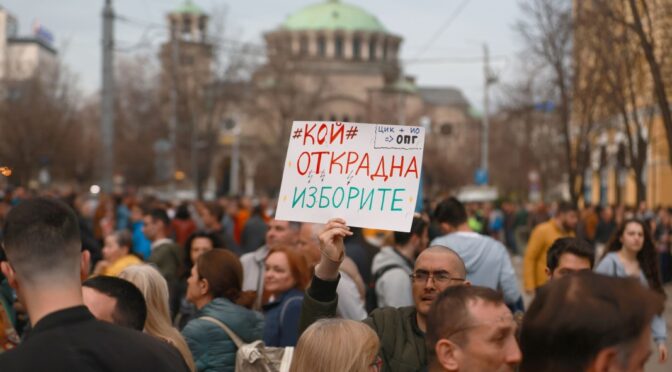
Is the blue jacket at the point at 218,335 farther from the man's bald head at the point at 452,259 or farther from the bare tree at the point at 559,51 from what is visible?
the bare tree at the point at 559,51

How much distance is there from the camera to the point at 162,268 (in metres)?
10.8

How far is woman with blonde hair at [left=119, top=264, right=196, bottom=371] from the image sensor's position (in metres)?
5.97

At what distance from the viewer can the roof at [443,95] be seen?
151m

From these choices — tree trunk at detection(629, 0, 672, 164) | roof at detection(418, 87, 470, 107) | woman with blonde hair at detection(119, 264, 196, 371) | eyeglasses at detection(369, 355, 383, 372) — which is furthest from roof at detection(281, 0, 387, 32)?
eyeglasses at detection(369, 355, 383, 372)

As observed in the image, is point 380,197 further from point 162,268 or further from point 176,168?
point 176,168

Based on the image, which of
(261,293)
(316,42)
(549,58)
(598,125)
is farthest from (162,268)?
(316,42)

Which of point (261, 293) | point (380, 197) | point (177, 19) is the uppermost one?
point (177, 19)

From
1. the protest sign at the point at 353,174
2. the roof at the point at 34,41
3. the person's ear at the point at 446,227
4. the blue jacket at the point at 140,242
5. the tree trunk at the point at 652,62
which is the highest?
the roof at the point at 34,41

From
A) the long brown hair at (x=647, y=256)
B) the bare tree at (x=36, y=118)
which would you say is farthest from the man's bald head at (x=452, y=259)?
the bare tree at (x=36, y=118)

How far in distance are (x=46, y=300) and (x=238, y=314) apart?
3313 mm

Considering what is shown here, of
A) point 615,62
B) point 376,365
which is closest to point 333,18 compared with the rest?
point 615,62

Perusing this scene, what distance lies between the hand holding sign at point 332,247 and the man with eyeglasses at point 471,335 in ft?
4.16

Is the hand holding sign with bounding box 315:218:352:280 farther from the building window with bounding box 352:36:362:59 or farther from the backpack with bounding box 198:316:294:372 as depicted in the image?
the building window with bounding box 352:36:362:59

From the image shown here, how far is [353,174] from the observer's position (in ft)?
18.7
